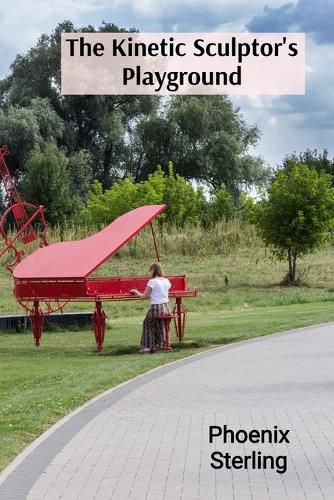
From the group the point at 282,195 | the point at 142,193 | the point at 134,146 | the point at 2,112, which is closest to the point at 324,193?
the point at 282,195

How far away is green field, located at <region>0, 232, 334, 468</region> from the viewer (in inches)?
496

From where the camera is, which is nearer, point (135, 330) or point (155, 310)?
point (155, 310)

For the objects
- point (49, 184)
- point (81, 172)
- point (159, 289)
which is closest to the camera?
point (159, 289)

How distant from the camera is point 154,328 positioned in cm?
1988

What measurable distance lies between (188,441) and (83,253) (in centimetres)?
1161

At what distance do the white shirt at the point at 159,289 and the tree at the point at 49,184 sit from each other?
1490 inches

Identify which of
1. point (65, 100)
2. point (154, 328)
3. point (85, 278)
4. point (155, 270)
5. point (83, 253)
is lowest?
point (154, 328)

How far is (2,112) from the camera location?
2410 inches

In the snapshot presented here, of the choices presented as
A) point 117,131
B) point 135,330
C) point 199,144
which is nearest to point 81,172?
point 117,131

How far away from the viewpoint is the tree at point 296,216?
4000 cm

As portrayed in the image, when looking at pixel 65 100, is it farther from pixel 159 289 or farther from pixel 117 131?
pixel 159 289

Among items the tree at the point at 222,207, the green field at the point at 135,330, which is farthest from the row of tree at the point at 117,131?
the green field at the point at 135,330

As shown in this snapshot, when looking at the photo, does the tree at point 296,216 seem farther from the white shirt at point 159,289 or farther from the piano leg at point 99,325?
the white shirt at point 159,289

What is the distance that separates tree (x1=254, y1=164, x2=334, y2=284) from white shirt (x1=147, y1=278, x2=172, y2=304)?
806 inches
